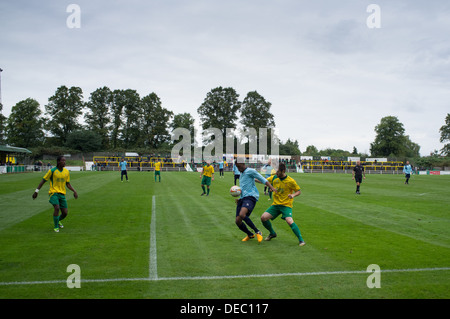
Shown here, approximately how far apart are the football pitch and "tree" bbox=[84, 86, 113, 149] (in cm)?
7659

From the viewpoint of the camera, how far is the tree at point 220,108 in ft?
276

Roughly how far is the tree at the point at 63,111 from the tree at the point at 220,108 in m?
30.2

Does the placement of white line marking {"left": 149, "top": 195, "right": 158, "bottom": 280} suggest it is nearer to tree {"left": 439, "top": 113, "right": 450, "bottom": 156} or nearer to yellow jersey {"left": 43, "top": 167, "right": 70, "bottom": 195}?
yellow jersey {"left": 43, "top": 167, "right": 70, "bottom": 195}

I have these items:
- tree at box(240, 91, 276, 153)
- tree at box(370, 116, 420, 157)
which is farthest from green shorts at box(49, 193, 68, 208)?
tree at box(370, 116, 420, 157)

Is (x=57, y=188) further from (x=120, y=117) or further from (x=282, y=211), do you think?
(x=120, y=117)

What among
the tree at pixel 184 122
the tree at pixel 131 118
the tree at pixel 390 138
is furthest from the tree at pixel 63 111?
the tree at pixel 390 138

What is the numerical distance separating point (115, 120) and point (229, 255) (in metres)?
84.8

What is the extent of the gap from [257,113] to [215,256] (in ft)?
266

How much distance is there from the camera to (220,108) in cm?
8481

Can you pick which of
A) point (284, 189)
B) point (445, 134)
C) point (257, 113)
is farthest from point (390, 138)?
point (284, 189)

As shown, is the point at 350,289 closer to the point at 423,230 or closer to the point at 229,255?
the point at 229,255

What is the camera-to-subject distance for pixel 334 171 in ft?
204

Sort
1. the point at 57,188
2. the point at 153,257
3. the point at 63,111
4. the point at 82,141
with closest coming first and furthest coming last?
1. the point at 153,257
2. the point at 57,188
3. the point at 82,141
4. the point at 63,111

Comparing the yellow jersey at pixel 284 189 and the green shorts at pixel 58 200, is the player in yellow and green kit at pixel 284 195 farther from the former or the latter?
the green shorts at pixel 58 200
